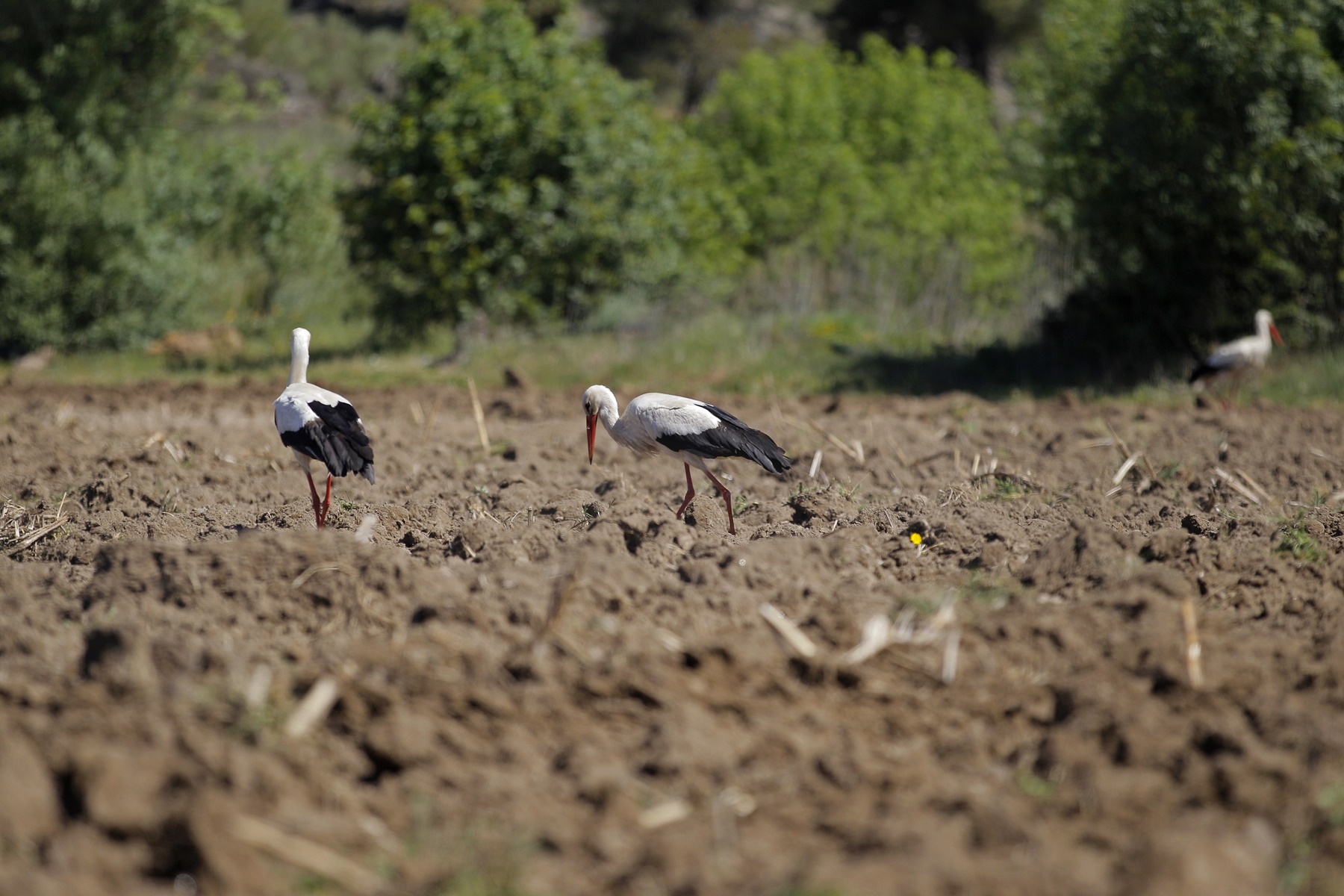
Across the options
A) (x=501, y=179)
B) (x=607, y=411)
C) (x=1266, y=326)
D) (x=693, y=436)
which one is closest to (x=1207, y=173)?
(x=1266, y=326)

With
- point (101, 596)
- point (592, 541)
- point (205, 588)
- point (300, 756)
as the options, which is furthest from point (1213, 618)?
point (101, 596)

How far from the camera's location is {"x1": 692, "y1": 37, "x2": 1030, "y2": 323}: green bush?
2914cm

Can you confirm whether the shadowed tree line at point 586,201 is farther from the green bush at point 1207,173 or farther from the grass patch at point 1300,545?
the grass patch at point 1300,545

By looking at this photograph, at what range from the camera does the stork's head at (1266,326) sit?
15.8 metres

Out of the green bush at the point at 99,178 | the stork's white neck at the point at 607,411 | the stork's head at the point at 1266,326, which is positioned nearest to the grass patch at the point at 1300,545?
the stork's white neck at the point at 607,411

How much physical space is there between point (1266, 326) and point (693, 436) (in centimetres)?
1087

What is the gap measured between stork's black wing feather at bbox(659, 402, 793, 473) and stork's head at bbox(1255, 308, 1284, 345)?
396 inches

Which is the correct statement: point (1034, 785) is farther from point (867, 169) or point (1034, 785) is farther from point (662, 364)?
point (867, 169)

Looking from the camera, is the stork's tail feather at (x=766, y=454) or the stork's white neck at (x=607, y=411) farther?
the stork's white neck at (x=607, y=411)

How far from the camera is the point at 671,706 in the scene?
4660 mm

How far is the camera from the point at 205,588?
5945 millimetres

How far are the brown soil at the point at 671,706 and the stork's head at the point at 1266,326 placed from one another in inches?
324

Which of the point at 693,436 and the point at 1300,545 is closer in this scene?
the point at 1300,545

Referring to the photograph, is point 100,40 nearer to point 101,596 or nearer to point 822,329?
point 822,329
